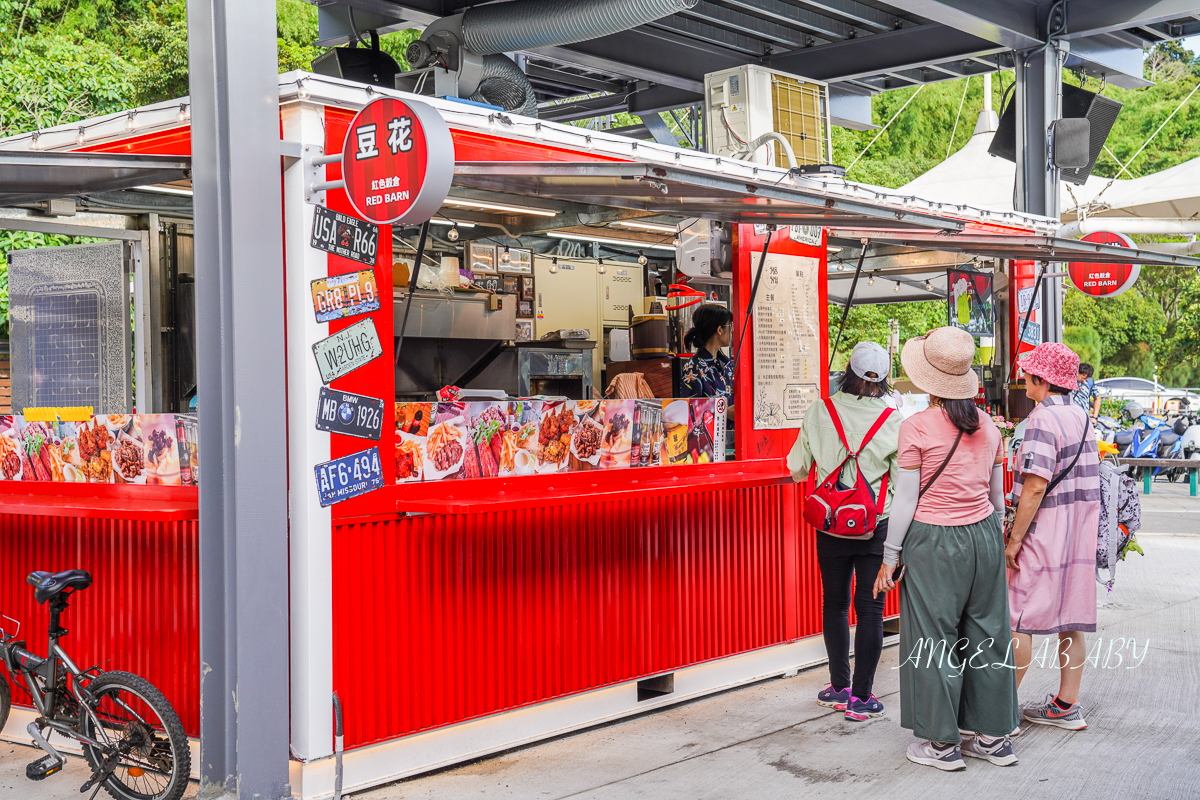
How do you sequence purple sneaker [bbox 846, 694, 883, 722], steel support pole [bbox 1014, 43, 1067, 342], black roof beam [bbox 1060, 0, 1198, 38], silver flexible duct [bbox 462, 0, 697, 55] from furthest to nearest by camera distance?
steel support pole [bbox 1014, 43, 1067, 342]
black roof beam [bbox 1060, 0, 1198, 38]
silver flexible duct [bbox 462, 0, 697, 55]
purple sneaker [bbox 846, 694, 883, 722]

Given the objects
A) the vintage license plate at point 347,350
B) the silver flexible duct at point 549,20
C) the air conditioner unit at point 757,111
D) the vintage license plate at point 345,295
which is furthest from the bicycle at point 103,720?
the air conditioner unit at point 757,111

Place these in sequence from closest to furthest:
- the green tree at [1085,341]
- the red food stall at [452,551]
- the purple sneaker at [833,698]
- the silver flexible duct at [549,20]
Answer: the red food stall at [452,551], the purple sneaker at [833,698], the silver flexible duct at [549,20], the green tree at [1085,341]

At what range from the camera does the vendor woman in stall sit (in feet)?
23.0

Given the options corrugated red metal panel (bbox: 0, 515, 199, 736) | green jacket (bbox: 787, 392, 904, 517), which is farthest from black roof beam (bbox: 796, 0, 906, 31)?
corrugated red metal panel (bbox: 0, 515, 199, 736)

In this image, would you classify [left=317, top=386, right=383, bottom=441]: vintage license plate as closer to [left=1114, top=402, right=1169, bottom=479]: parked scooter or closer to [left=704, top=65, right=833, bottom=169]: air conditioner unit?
[left=704, top=65, right=833, bottom=169]: air conditioner unit

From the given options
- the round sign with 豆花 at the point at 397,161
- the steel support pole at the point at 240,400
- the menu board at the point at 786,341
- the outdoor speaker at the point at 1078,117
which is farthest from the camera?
the outdoor speaker at the point at 1078,117

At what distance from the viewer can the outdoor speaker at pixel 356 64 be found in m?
7.64

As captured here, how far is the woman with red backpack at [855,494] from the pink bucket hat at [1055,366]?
703mm

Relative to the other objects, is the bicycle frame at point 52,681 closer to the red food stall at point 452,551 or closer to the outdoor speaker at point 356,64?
the red food stall at point 452,551

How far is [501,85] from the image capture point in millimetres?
8625

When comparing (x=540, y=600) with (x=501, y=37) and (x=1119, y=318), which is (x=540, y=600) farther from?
(x=1119, y=318)

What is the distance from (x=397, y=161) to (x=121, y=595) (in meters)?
2.50

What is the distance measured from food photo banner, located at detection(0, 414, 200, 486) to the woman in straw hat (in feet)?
10.4

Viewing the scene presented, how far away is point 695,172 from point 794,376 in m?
3.02
